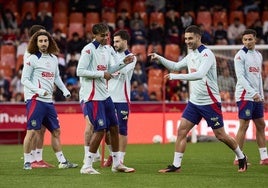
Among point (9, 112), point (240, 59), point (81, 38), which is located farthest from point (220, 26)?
point (240, 59)

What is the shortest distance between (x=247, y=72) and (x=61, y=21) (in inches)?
637

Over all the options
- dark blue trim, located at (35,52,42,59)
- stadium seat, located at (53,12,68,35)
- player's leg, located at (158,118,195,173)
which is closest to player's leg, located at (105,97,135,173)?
player's leg, located at (158,118,195,173)

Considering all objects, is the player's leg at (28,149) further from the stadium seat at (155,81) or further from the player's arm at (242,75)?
the stadium seat at (155,81)

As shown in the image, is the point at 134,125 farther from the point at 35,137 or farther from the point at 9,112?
the point at 35,137

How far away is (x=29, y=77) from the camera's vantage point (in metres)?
14.2

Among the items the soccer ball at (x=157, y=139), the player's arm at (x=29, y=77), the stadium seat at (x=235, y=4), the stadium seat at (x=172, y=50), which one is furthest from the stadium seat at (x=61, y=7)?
the player's arm at (x=29, y=77)

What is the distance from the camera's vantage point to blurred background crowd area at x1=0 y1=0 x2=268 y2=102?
87.3 feet

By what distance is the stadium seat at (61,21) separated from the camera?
30.1 m

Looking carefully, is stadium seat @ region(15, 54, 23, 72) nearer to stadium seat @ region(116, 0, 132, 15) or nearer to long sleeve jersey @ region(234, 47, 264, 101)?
stadium seat @ region(116, 0, 132, 15)

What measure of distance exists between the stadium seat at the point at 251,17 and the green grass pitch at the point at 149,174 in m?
12.7

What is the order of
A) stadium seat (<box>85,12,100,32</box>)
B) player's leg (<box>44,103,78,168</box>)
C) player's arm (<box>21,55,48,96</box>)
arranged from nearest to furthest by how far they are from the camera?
player's arm (<box>21,55,48,96</box>) → player's leg (<box>44,103,78,168</box>) → stadium seat (<box>85,12,100,32</box>)

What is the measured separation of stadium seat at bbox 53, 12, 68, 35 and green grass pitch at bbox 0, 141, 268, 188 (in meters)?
12.2

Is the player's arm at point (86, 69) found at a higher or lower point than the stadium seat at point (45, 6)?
lower

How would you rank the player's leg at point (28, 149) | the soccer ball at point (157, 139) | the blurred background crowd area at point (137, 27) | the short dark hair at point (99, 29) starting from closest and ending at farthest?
the short dark hair at point (99, 29), the player's leg at point (28, 149), the soccer ball at point (157, 139), the blurred background crowd area at point (137, 27)
